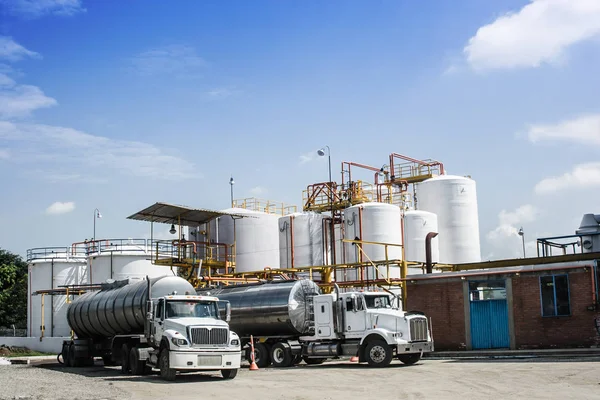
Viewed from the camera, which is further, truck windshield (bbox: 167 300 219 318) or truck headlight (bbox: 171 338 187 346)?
truck windshield (bbox: 167 300 219 318)

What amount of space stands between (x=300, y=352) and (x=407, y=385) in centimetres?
999

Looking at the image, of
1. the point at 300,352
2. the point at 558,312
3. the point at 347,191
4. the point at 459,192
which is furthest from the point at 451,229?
the point at 300,352

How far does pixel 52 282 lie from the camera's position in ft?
185

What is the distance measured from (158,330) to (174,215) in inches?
737

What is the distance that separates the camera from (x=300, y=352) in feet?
97.8

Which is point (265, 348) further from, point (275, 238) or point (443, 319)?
point (275, 238)

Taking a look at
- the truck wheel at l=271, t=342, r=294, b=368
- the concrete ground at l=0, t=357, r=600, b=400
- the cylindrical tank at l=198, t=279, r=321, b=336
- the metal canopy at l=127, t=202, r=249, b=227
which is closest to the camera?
the concrete ground at l=0, t=357, r=600, b=400

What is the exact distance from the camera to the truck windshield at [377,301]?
28422mm

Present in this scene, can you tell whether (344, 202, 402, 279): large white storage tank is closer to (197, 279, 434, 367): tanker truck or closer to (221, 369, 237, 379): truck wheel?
(197, 279, 434, 367): tanker truck

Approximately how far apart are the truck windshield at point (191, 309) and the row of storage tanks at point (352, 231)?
20.8 m

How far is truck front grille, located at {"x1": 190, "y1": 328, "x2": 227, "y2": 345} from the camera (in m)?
23.2

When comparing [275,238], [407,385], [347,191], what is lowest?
[407,385]

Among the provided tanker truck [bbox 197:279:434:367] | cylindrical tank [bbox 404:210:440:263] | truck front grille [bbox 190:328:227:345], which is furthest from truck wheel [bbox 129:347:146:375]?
cylindrical tank [bbox 404:210:440:263]

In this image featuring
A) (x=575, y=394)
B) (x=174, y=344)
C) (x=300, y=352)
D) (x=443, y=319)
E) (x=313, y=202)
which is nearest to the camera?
(x=575, y=394)
